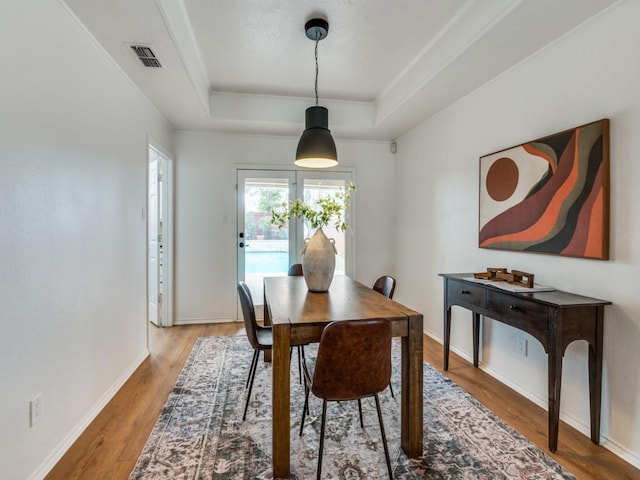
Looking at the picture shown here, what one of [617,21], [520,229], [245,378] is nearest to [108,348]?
[245,378]

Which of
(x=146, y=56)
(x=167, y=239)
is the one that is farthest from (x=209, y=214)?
(x=146, y=56)

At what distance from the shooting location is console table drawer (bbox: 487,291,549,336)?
1930mm

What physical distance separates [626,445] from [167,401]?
Result: 109 inches

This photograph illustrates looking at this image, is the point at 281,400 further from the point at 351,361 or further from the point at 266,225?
the point at 266,225

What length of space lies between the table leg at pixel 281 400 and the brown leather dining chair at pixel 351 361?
0.48 ft

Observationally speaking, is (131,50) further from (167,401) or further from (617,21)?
(617,21)

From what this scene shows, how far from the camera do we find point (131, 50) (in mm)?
2309

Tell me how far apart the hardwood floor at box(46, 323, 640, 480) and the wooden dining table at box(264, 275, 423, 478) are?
771mm

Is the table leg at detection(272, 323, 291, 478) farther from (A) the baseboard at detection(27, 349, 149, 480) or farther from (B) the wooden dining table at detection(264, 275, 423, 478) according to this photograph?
(A) the baseboard at detection(27, 349, 149, 480)

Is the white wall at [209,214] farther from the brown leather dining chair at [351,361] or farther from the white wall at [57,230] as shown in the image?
the brown leather dining chair at [351,361]

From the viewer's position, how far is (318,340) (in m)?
1.70

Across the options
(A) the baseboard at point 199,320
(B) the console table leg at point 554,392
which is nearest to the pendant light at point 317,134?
(B) the console table leg at point 554,392

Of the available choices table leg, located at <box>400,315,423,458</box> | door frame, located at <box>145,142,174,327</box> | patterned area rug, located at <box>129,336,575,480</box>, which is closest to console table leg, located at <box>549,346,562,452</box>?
patterned area rug, located at <box>129,336,575,480</box>

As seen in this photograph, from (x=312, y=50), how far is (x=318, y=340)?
2.44 m
